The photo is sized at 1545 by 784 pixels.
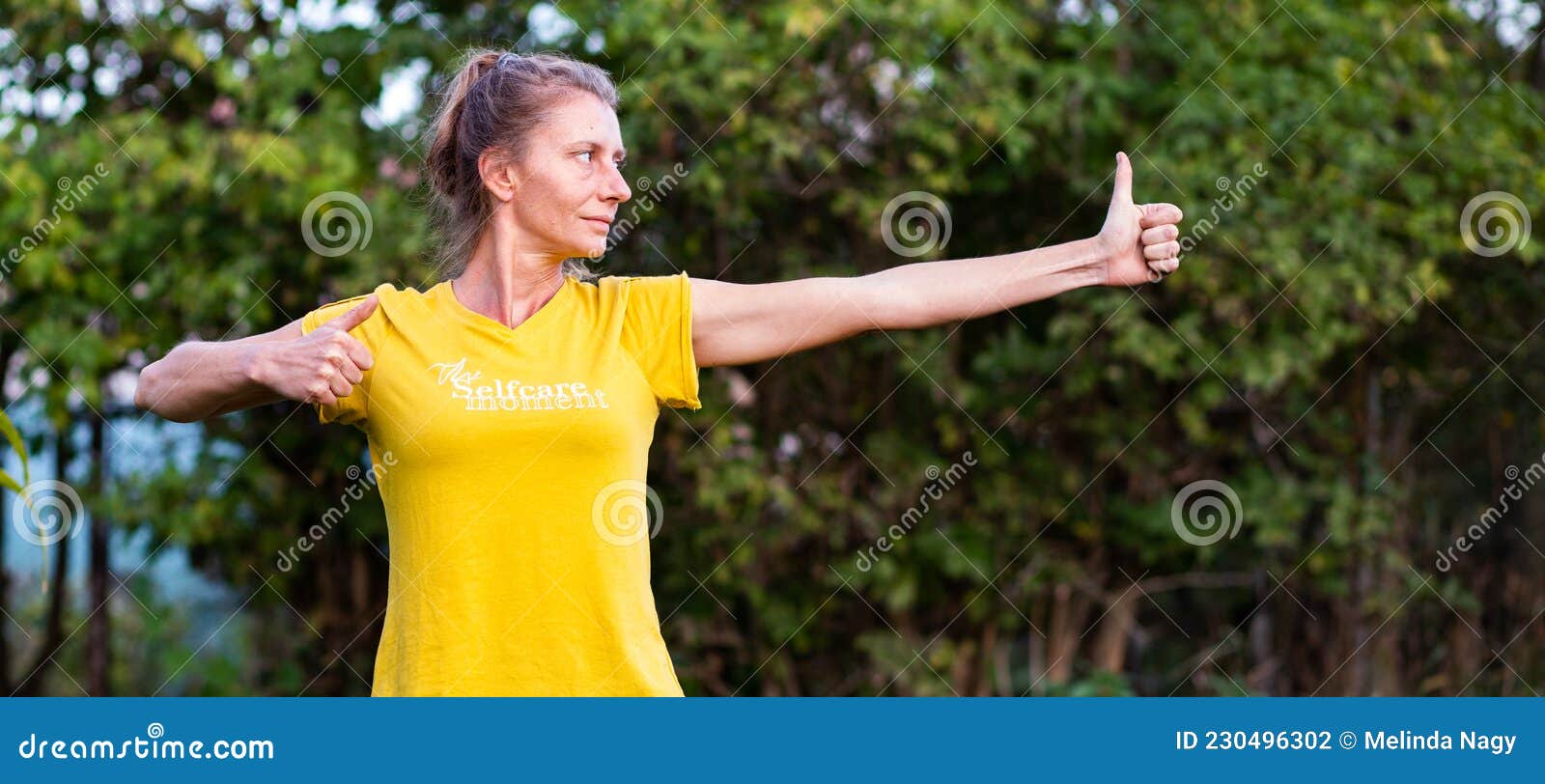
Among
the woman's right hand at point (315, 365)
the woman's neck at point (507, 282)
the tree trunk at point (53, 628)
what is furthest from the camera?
the tree trunk at point (53, 628)

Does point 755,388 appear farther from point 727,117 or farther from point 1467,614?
point 1467,614

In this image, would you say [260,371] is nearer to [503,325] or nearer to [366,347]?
[366,347]

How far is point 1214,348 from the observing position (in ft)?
17.5

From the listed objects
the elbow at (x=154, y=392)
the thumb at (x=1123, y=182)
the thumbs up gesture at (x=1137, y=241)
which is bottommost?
the elbow at (x=154, y=392)

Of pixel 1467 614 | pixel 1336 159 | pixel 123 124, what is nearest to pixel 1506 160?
pixel 1336 159

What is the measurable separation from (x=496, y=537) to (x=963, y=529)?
3.95 metres

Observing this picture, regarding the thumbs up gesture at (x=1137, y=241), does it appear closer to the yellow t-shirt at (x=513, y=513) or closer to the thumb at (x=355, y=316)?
the yellow t-shirt at (x=513, y=513)

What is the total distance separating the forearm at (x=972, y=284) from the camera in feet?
6.86

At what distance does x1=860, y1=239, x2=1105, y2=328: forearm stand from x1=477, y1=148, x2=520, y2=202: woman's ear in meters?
0.51

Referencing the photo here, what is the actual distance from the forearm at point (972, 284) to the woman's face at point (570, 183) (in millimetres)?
382

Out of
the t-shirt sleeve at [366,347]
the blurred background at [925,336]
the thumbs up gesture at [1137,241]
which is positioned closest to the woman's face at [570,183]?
the t-shirt sleeve at [366,347]

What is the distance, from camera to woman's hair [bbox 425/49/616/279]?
2111mm

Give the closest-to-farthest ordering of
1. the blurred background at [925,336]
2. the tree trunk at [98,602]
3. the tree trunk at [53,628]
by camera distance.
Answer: the blurred background at [925,336] → the tree trunk at [98,602] → the tree trunk at [53,628]

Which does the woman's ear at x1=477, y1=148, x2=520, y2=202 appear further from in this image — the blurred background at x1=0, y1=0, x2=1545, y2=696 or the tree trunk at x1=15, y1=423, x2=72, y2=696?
the tree trunk at x1=15, y1=423, x2=72, y2=696
